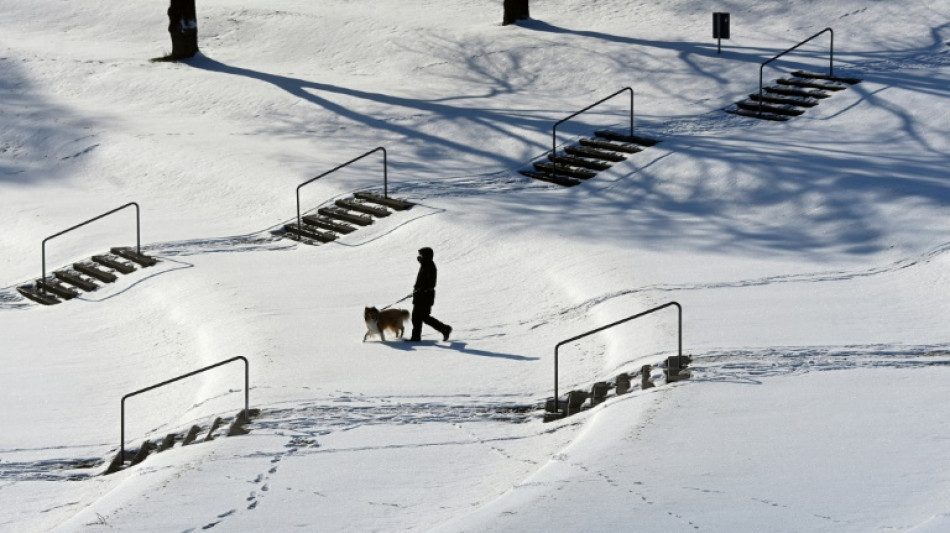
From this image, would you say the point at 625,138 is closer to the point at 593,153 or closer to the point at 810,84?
the point at 593,153

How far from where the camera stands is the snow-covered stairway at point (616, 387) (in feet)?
51.6

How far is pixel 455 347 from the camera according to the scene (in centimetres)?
1855

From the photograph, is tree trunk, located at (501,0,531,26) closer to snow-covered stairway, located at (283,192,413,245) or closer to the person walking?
snow-covered stairway, located at (283,192,413,245)

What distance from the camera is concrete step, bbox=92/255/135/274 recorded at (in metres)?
23.8

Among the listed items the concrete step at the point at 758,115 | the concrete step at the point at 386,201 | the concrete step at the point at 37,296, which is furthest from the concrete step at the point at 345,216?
the concrete step at the point at 758,115

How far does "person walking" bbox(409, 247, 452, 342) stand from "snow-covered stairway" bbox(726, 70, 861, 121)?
376 inches

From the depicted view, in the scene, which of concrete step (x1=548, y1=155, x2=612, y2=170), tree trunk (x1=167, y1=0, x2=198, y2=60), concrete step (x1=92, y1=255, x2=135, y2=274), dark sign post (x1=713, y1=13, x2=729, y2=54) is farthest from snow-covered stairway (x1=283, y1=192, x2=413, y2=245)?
tree trunk (x1=167, y1=0, x2=198, y2=60)

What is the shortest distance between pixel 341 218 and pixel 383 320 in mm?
6219

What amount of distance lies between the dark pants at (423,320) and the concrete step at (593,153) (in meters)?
7.42

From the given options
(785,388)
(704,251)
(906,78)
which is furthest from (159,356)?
(906,78)

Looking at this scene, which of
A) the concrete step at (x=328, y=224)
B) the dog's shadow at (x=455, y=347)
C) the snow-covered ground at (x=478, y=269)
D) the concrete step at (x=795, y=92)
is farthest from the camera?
the concrete step at (x=795, y=92)

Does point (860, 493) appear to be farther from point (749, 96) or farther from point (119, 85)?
point (119, 85)

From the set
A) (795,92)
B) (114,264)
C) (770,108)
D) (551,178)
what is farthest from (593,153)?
(114,264)

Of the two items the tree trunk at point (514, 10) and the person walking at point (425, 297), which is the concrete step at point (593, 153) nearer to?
the person walking at point (425, 297)
